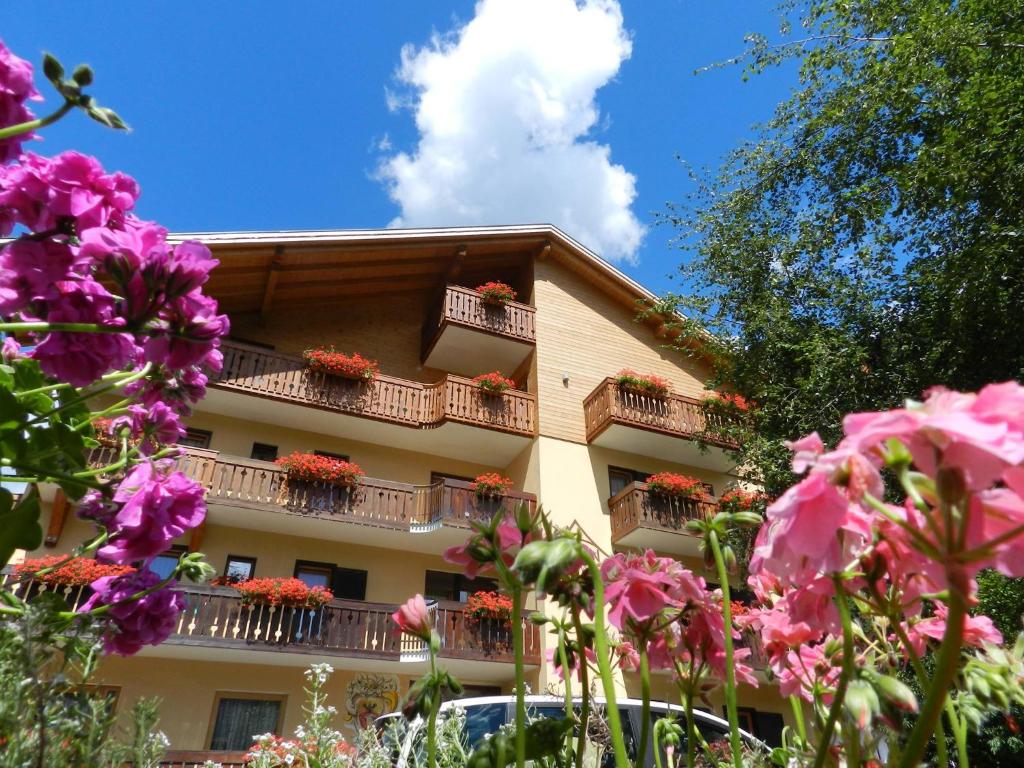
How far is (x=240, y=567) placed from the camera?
39.9 ft

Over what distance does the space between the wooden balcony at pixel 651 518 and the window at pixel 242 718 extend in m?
7.47

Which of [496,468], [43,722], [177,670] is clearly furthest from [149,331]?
[496,468]

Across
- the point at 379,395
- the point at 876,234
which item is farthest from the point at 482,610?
the point at 876,234

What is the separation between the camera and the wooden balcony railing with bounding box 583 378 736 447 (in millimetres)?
14453

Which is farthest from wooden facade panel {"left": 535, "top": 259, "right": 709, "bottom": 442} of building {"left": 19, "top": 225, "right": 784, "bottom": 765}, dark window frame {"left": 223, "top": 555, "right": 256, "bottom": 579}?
dark window frame {"left": 223, "top": 555, "right": 256, "bottom": 579}

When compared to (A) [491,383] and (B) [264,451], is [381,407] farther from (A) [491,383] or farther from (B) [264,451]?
(B) [264,451]

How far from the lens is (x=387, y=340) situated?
53.3 ft

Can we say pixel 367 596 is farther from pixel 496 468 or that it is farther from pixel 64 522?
pixel 64 522

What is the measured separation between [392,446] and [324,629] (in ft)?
15.3

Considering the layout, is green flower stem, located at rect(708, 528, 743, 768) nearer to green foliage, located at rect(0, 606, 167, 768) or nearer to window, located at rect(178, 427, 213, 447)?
green foliage, located at rect(0, 606, 167, 768)

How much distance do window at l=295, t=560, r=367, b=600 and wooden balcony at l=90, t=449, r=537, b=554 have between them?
0.58 m

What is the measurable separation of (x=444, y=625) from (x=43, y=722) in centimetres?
1158

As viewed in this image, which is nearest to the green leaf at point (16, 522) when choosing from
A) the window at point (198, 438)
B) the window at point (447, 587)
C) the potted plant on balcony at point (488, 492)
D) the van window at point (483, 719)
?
the van window at point (483, 719)

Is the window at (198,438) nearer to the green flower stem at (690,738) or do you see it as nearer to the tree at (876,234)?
the tree at (876,234)
